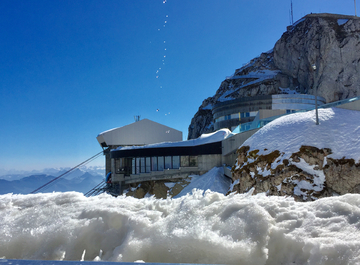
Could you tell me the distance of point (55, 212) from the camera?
9.62 feet

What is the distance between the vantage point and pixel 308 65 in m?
58.4

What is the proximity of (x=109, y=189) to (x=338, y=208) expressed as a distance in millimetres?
31108

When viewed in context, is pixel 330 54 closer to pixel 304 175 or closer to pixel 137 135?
pixel 137 135

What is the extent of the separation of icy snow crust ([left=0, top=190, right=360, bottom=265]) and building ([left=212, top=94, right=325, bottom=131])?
3421cm

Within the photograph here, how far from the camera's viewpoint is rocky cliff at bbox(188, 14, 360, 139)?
5272 centimetres

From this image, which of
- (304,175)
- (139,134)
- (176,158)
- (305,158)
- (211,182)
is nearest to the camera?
(304,175)

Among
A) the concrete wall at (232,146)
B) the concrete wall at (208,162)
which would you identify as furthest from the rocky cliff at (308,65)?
the concrete wall at (232,146)

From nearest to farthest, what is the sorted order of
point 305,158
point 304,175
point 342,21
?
point 304,175 < point 305,158 < point 342,21

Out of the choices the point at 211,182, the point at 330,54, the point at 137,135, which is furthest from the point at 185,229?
the point at 330,54

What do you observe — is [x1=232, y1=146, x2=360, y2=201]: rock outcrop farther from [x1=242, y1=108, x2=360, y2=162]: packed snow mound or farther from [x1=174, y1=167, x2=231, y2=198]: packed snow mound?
[x1=174, y1=167, x2=231, y2=198]: packed snow mound

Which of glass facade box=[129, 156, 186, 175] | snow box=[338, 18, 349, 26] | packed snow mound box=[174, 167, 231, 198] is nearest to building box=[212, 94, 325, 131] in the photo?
glass facade box=[129, 156, 186, 175]

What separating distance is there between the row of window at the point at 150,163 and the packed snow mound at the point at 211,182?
1983 mm

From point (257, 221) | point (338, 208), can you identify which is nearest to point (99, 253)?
point (257, 221)

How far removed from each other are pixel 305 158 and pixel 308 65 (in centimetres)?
5581
